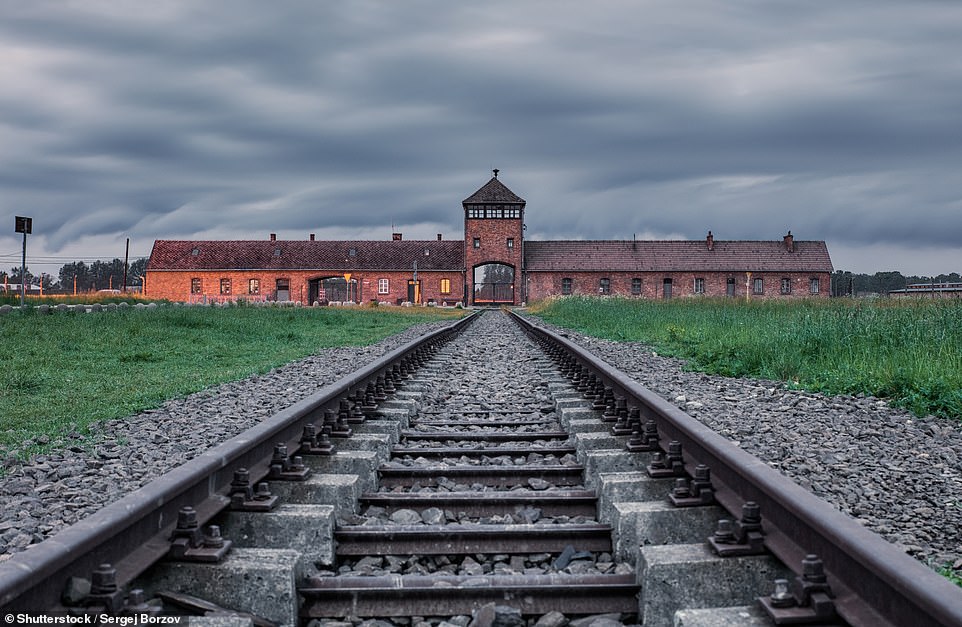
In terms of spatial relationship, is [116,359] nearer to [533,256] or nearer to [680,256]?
[533,256]

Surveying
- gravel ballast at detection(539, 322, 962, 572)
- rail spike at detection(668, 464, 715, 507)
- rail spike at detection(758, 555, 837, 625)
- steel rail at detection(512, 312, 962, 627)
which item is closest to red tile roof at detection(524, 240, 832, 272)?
gravel ballast at detection(539, 322, 962, 572)

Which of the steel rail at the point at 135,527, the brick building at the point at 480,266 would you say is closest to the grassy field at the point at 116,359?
the steel rail at the point at 135,527

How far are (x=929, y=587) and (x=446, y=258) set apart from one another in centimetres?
6373

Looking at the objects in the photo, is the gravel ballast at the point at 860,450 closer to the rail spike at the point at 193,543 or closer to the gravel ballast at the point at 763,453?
the gravel ballast at the point at 763,453

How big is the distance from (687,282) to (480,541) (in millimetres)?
64827

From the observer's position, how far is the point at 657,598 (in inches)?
102

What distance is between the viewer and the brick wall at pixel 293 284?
6444 cm

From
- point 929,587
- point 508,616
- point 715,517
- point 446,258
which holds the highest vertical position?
point 446,258

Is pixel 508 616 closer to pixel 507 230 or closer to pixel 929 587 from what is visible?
pixel 929 587

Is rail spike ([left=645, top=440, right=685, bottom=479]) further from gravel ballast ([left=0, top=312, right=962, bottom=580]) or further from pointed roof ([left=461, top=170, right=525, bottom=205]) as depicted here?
pointed roof ([left=461, top=170, right=525, bottom=205])

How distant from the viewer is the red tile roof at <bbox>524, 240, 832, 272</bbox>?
65.1 m

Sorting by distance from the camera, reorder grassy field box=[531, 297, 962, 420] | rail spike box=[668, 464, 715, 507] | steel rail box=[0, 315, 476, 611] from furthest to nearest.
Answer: grassy field box=[531, 297, 962, 420] < rail spike box=[668, 464, 715, 507] < steel rail box=[0, 315, 476, 611]

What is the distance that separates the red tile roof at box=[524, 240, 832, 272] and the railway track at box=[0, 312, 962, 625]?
5998cm

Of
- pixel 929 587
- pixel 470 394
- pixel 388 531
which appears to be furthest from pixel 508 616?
pixel 470 394
